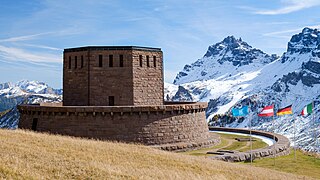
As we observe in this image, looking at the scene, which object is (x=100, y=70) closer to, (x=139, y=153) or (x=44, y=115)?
(x=44, y=115)

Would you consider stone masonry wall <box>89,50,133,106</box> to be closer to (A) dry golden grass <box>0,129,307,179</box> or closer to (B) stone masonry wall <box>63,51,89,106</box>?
(B) stone masonry wall <box>63,51,89,106</box>

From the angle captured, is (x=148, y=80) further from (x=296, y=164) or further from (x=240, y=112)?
(x=296, y=164)

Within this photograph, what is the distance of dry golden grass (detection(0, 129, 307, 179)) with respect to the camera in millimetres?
14766

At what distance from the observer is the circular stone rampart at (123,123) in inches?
1062

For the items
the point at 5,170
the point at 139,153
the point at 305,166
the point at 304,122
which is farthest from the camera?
the point at 304,122

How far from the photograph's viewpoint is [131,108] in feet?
88.1

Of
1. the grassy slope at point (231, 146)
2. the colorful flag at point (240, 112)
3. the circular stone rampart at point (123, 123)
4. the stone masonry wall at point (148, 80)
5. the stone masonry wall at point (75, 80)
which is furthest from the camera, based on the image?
the stone masonry wall at point (75, 80)

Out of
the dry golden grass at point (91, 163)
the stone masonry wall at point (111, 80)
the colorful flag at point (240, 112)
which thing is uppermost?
the stone masonry wall at point (111, 80)

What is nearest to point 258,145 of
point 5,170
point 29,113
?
point 29,113

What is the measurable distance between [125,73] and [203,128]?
7.97 m

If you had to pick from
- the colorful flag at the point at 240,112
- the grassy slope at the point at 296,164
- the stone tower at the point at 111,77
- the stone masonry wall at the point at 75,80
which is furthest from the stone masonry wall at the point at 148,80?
the grassy slope at the point at 296,164

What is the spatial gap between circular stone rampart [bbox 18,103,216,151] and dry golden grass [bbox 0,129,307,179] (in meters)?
4.13

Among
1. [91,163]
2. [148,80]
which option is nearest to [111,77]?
[148,80]

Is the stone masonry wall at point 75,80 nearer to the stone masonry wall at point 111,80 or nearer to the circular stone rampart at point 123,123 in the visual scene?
the stone masonry wall at point 111,80
